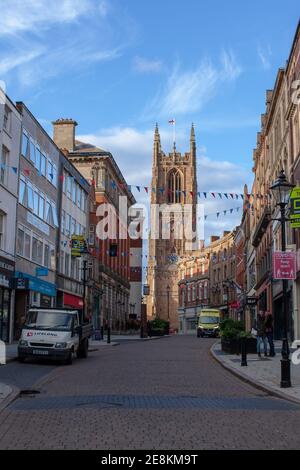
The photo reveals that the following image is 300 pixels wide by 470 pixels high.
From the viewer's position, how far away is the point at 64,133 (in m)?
60.7

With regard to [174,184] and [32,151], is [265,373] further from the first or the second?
[174,184]

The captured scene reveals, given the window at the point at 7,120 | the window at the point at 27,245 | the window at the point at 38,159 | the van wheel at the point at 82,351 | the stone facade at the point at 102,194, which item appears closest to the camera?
the van wheel at the point at 82,351

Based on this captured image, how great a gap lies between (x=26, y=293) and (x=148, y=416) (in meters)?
27.4

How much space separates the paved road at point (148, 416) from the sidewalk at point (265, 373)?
0.36 metres

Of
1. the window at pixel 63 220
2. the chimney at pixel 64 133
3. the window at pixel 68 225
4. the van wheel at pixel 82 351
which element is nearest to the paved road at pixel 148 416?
the van wheel at pixel 82 351

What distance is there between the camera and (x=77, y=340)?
22281mm

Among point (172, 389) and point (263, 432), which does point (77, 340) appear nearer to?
point (172, 389)

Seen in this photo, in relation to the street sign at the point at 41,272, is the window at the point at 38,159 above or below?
above

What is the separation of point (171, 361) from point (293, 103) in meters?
16.2

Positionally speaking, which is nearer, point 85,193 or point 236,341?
point 236,341

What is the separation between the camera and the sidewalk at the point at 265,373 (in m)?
13.2

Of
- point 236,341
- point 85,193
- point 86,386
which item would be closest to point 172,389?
point 86,386

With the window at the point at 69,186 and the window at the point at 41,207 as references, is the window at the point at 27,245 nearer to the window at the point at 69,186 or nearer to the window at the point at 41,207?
the window at the point at 41,207

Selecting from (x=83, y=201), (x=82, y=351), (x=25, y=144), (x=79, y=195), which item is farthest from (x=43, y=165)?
(x=82, y=351)
